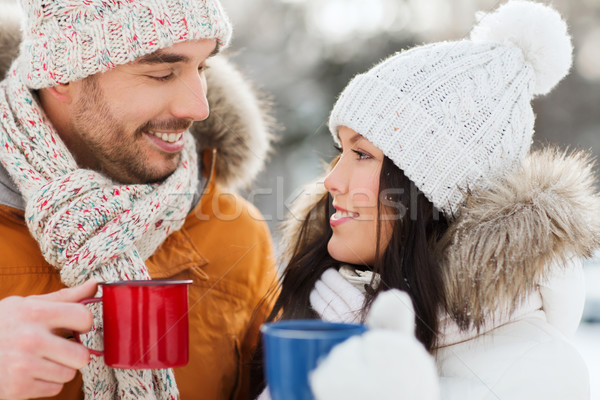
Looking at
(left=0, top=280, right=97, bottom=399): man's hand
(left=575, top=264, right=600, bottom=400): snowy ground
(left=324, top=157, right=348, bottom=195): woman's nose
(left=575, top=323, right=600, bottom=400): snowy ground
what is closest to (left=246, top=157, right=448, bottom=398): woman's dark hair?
(left=324, top=157, right=348, bottom=195): woman's nose

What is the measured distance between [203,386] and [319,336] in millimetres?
1063

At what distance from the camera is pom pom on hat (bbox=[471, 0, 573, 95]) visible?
1.90 metres

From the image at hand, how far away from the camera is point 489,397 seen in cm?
149

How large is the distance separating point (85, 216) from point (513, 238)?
1.26m

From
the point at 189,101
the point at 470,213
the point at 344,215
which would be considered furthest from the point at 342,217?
the point at 189,101

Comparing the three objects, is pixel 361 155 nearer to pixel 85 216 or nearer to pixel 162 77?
pixel 162 77

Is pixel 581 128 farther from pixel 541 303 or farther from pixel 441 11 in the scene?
pixel 541 303

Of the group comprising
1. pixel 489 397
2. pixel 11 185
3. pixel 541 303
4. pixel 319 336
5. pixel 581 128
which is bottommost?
pixel 581 128

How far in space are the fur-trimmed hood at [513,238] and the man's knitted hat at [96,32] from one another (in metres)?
1.13

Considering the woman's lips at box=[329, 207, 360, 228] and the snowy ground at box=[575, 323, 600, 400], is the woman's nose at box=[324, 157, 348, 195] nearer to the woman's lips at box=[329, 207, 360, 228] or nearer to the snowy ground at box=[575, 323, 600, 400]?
the woman's lips at box=[329, 207, 360, 228]

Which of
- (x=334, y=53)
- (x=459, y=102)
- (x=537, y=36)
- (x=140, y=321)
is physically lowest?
(x=334, y=53)

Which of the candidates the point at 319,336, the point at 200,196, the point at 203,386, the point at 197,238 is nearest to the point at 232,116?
the point at 200,196

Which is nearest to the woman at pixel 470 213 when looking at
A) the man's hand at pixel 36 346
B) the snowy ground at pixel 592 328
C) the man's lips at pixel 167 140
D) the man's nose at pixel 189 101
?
the man's nose at pixel 189 101

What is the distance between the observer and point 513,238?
1589 mm
